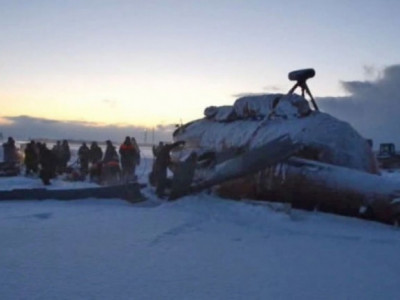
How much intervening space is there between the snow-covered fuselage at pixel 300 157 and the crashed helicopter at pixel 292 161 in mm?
15

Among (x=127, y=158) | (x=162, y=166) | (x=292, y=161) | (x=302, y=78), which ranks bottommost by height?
(x=162, y=166)

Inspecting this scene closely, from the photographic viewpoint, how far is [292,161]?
9516 mm

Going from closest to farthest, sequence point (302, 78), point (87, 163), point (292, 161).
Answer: point (292, 161) → point (302, 78) → point (87, 163)

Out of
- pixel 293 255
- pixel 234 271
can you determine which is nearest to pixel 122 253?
pixel 234 271

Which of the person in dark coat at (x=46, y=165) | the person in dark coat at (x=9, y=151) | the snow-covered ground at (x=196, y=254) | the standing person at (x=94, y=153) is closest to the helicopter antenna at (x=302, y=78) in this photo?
the snow-covered ground at (x=196, y=254)

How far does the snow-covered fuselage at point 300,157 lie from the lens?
325 inches

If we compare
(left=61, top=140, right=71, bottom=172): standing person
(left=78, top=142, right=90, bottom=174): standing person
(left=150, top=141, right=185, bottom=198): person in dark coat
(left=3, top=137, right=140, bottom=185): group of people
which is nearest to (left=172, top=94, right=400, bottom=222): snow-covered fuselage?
(left=150, top=141, right=185, bottom=198): person in dark coat

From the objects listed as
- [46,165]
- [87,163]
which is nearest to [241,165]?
[46,165]

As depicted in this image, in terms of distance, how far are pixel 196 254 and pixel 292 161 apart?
13.7 feet

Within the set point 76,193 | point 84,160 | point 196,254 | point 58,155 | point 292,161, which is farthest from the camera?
point 58,155

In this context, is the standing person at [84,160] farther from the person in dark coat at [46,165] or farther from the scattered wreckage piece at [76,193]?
the scattered wreckage piece at [76,193]

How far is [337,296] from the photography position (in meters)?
4.41

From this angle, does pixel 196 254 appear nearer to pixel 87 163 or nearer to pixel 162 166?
pixel 162 166

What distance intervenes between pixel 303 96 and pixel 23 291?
9.12 metres
